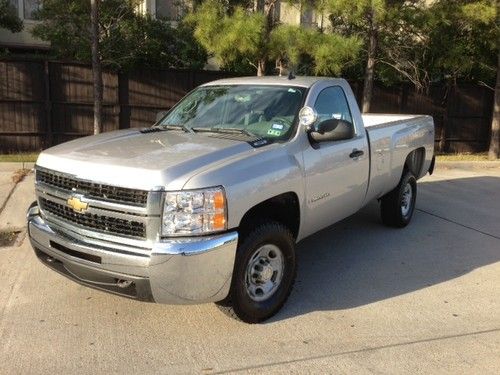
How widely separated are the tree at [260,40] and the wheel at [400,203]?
4.16m

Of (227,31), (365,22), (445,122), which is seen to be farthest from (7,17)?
(445,122)

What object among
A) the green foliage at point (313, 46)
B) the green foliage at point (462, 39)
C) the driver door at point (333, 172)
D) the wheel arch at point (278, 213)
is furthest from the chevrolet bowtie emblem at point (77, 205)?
the green foliage at point (462, 39)

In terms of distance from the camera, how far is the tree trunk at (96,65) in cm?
1060

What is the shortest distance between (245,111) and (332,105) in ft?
3.08

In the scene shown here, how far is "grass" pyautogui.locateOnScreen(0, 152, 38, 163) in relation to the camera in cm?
1059

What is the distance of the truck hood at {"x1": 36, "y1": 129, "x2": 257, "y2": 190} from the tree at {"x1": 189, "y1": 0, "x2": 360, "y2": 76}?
601 centimetres

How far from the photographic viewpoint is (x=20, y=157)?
1125 cm

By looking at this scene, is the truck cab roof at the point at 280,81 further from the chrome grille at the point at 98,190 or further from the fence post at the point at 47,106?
the fence post at the point at 47,106

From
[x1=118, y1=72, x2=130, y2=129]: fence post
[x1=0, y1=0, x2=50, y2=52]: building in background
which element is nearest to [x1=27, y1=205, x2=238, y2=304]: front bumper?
[x1=118, y1=72, x2=130, y2=129]: fence post

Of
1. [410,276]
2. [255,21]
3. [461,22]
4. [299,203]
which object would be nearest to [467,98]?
[461,22]

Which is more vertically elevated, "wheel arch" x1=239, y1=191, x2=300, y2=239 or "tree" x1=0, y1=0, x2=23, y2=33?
"tree" x1=0, y1=0, x2=23, y2=33

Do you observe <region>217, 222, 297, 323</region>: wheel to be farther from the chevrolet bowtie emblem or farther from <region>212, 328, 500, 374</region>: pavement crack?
the chevrolet bowtie emblem

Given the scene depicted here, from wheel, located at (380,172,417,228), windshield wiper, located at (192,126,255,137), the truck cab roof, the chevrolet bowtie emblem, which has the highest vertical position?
the truck cab roof

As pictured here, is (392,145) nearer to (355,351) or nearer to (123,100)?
(355,351)
